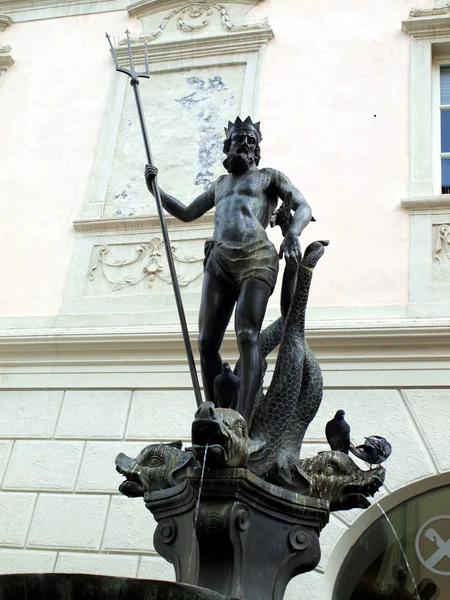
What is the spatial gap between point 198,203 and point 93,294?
3163 millimetres

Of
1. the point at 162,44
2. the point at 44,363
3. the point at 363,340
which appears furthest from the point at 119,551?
the point at 162,44

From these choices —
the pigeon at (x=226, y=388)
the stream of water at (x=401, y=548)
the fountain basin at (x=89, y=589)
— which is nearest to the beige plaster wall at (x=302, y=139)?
the stream of water at (x=401, y=548)

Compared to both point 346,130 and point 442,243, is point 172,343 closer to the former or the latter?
point 442,243

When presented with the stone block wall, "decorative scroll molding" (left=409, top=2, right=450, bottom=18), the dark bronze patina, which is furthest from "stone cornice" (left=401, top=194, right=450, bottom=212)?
the dark bronze patina

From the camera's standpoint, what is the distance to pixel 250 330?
13.9 feet

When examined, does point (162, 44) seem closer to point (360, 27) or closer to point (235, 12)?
point (235, 12)

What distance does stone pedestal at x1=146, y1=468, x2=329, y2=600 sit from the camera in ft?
11.3

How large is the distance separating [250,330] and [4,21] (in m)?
→ 7.60

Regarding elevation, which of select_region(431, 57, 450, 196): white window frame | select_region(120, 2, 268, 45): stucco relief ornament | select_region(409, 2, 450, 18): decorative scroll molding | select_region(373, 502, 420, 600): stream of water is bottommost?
select_region(373, 502, 420, 600): stream of water

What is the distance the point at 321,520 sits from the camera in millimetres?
3771

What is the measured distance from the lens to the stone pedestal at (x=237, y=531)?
343 centimetres

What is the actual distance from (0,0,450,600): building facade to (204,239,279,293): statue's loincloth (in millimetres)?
2417

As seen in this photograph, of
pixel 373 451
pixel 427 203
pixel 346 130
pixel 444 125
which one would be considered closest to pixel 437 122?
pixel 444 125

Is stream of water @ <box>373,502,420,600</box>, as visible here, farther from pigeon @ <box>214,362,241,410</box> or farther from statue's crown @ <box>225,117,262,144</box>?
statue's crown @ <box>225,117,262,144</box>
